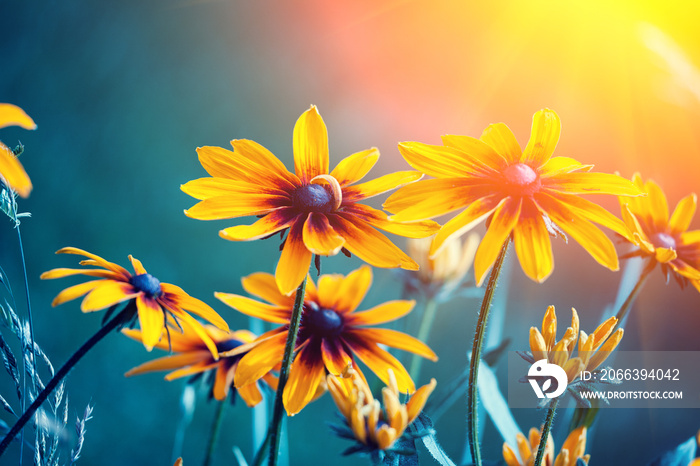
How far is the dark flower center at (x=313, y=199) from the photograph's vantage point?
0.25 meters

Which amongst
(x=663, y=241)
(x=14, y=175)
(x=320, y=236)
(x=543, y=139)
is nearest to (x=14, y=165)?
(x=14, y=175)

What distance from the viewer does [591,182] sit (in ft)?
0.79

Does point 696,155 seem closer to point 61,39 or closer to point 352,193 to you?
point 352,193

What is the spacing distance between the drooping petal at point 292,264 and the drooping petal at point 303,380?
53 millimetres

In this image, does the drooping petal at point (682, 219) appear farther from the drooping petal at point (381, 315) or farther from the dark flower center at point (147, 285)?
the dark flower center at point (147, 285)

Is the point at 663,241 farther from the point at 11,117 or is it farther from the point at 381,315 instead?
the point at 11,117

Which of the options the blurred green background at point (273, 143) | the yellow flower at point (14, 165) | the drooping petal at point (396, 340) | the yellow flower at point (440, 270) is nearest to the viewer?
the yellow flower at point (14, 165)

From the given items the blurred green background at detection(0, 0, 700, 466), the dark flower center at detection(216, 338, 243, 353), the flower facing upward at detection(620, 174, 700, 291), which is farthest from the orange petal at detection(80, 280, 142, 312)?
the blurred green background at detection(0, 0, 700, 466)

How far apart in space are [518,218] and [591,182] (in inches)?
1.5

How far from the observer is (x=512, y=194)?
24 cm

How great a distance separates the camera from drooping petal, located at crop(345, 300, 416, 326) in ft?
0.98

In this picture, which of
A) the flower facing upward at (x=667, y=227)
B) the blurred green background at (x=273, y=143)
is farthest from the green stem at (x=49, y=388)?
the blurred green background at (x=273, y=143)

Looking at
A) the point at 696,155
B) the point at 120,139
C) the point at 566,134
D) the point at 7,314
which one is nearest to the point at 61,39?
the point at 120,139

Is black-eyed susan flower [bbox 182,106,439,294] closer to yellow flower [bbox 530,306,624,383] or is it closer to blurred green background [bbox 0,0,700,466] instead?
yellow flower [bbox 530,306,624,383]
